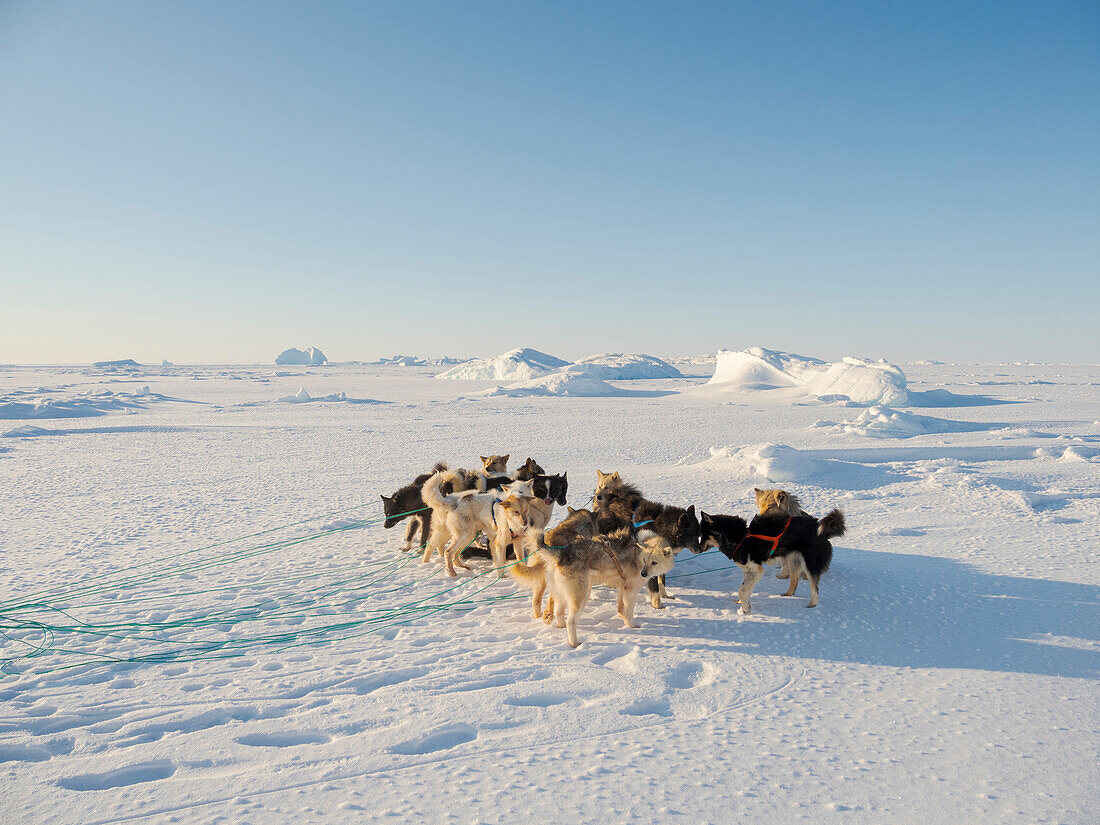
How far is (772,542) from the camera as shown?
4.89 meters

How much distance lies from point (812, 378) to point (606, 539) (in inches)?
1628

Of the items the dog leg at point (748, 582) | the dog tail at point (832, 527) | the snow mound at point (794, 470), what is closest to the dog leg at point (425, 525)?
the dog leg at point (748, 582)

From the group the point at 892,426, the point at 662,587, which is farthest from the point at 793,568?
the point at 892,426

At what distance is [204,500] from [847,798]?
35.7 ft

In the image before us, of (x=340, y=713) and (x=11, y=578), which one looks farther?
(x=11, y=578)

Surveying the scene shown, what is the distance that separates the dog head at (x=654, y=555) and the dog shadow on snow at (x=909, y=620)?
0.48 meters

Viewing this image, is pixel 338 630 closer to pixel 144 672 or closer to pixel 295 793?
pixel 144 672

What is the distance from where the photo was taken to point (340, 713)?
3.47 m

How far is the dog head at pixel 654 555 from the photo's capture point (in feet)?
15.3

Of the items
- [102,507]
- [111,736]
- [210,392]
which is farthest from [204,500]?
[210,392]

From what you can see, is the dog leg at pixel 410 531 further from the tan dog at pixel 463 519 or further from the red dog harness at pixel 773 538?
the red dog harness at pixel 773 538

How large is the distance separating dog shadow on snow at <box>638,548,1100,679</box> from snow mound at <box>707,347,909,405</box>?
1171 inches

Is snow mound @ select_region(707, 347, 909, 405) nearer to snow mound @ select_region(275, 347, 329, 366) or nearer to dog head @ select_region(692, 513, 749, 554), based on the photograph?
dog head @ select_region(692, 513, 749, 554)

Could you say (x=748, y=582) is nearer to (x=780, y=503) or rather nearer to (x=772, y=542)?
(x=772, y=542)
